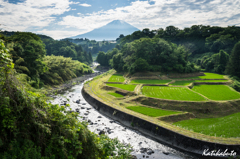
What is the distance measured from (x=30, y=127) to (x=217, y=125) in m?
24.8

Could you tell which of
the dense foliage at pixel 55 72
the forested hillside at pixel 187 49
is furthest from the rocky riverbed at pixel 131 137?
the forested hillside at pixel 187 49

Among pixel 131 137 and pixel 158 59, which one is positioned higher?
pixel 158 59

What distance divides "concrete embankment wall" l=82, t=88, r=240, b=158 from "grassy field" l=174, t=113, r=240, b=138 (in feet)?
7.48

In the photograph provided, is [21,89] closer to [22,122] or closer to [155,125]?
[22,122]

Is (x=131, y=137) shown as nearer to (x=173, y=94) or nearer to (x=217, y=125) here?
(x=217, y=125)

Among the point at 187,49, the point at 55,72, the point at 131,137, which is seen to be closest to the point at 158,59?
the point at 187,49

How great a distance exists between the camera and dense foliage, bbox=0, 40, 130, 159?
601 cm

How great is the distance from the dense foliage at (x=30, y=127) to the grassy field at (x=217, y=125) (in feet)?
62.4

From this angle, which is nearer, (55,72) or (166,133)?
(166,133)

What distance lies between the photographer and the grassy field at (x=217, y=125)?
20222 millimetres

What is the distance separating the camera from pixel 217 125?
2233 cm

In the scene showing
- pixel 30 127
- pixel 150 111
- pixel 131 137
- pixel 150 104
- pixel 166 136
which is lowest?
pixel 131 137

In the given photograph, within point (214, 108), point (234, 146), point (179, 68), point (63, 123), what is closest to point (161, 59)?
point (179, 68)

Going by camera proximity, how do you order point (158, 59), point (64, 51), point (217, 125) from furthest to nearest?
1. point (64, 51)
2. point (158, 59)
3. point (217, 125)
